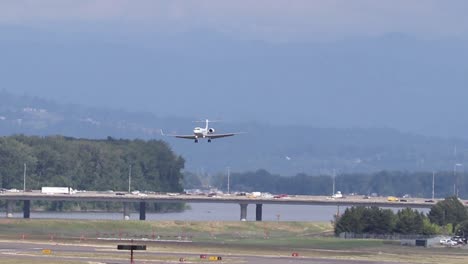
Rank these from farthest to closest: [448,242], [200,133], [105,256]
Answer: [448,242] → [200,133] → [105,256]

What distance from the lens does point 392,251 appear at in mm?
170125

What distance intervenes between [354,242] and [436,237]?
47.4 ft

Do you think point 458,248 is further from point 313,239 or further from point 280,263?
point 280,263

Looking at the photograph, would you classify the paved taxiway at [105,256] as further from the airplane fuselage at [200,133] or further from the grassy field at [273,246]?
the airplane fuselage at [200,133]

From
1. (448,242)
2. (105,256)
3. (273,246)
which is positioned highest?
(448,242)

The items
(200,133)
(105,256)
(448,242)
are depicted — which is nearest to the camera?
(105,256)

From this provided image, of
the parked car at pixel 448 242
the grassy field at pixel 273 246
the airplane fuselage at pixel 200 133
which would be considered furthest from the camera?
the parked car at pixel 448 242

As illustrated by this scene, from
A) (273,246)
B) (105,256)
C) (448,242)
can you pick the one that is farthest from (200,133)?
(105,256)

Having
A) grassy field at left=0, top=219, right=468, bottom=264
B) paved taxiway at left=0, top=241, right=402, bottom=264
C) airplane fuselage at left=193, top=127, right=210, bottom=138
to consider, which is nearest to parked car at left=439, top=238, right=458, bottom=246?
grassy field at left=0, top=219, right=468, bottom=264

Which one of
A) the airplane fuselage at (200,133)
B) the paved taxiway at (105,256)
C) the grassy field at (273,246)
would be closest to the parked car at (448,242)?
the grassy field at (273,246)

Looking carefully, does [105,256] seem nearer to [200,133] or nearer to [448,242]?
[200,133]

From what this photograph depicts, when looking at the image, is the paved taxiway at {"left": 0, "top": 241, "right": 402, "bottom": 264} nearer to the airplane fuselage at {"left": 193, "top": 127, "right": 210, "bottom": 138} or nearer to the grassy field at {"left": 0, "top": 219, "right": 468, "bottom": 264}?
the grassy field at {"left": 0, "top": 219, "right": 468, "bottom": 264}

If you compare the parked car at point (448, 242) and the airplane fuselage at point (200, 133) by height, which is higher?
the airplane fuselage at point (200, 133)

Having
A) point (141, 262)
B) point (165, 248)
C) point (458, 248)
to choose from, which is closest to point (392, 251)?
point (458, 248)
